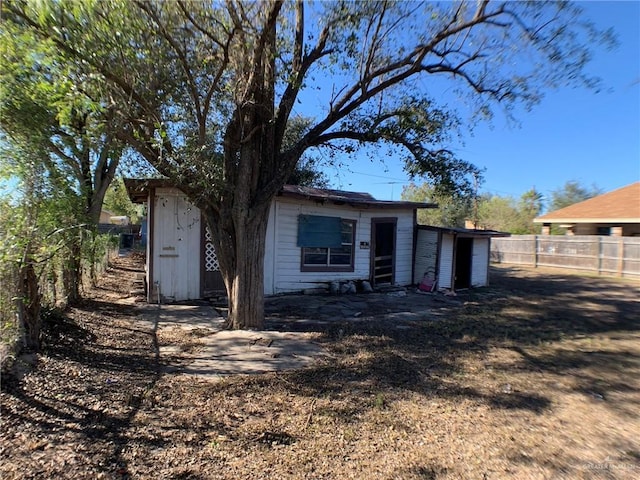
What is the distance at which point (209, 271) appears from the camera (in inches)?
369

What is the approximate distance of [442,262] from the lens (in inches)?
489

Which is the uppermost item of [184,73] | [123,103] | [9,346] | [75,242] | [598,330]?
[184,73]

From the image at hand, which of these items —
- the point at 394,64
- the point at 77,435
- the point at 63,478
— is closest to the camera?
the point at 63,478

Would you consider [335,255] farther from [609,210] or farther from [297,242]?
[609,210]

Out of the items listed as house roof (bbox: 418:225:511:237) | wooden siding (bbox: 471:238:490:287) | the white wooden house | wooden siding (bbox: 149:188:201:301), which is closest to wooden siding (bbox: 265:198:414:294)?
the white wooden house

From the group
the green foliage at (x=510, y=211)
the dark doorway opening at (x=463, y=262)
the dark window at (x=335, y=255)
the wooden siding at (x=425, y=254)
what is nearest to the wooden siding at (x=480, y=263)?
the dark doorway opening at (x=463, y=262)

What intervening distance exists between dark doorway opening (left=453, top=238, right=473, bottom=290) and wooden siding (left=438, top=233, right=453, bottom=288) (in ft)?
3.52

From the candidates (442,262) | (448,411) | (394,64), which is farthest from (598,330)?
(394,64)

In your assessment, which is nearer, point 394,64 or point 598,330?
point 394,64

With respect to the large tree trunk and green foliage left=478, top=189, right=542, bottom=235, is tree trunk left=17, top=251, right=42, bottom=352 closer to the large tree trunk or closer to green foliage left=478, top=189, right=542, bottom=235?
the large tree trunk

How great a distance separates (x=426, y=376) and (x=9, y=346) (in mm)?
4770

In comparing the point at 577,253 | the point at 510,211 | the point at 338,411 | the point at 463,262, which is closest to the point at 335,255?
the point at 463,262

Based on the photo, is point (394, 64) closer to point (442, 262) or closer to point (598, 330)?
point (598, 330)

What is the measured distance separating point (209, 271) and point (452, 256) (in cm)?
812
